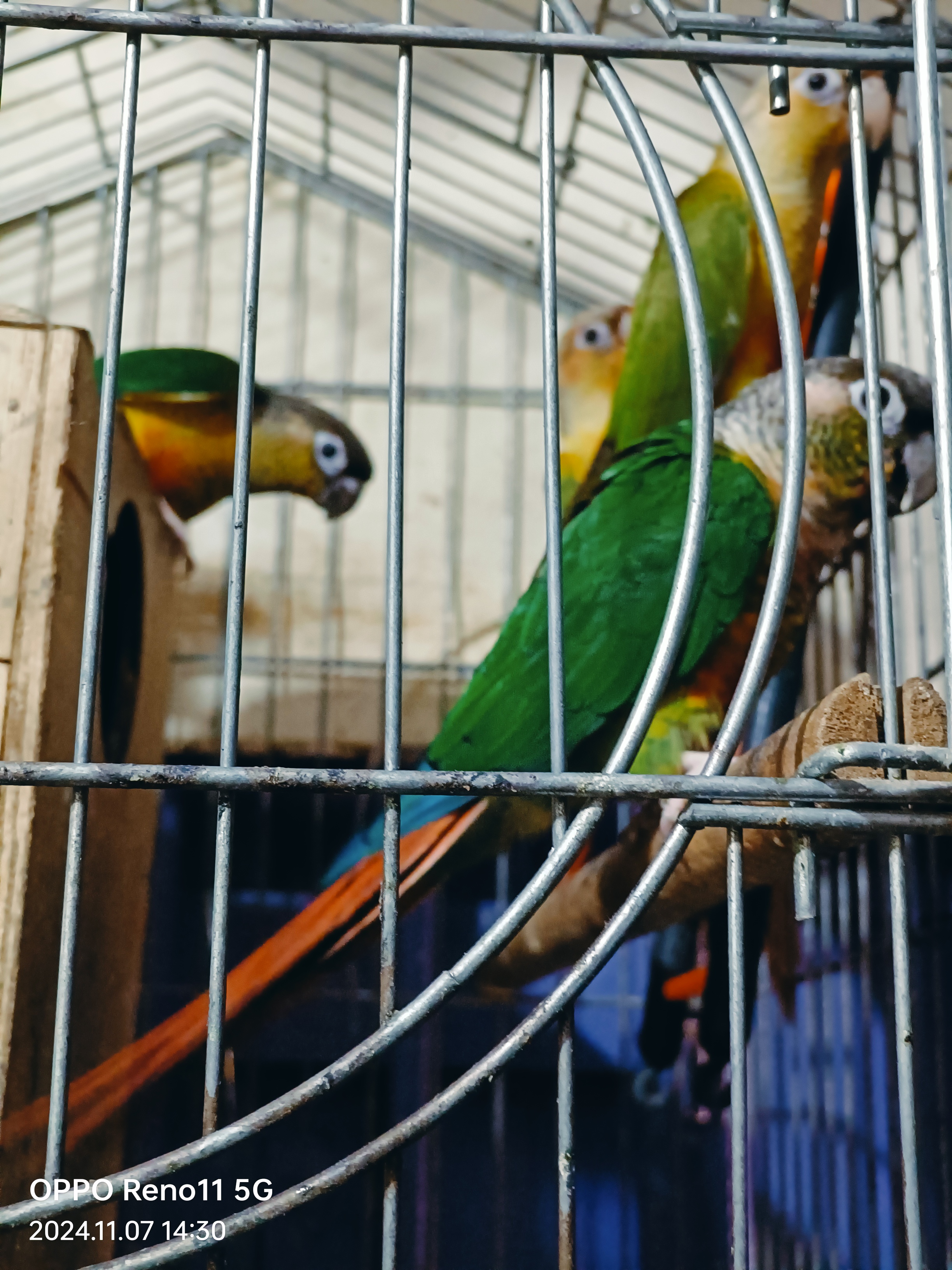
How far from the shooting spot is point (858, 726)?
0.45 metres

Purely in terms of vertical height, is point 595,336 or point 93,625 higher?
point 595,336

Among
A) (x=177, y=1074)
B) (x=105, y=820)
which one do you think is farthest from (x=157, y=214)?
(x=177, y=1074)

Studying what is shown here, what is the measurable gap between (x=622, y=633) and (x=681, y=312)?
0.37 meters

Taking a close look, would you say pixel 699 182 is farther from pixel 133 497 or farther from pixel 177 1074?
pixel 177 1074

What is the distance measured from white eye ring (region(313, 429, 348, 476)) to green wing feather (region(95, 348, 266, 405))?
0.42ft

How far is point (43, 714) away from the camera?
54cm

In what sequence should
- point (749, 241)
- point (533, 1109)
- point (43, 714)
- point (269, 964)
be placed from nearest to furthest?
point (43, 714) → point (269, 964) → point (749, 241) → point (533, 1109)

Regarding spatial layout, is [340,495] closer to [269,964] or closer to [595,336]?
[595,336]

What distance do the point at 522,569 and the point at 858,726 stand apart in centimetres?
91

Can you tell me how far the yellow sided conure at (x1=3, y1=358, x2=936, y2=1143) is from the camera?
0.72m

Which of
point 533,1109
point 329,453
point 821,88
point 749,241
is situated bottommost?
point 533,1109

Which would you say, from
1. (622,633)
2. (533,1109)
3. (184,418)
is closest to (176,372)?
(184,418)

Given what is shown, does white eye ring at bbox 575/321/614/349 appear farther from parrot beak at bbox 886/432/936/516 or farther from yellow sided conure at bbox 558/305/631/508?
parrot beak at bbox 886/432/936/516

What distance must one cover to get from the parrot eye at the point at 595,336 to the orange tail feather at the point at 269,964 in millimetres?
674
